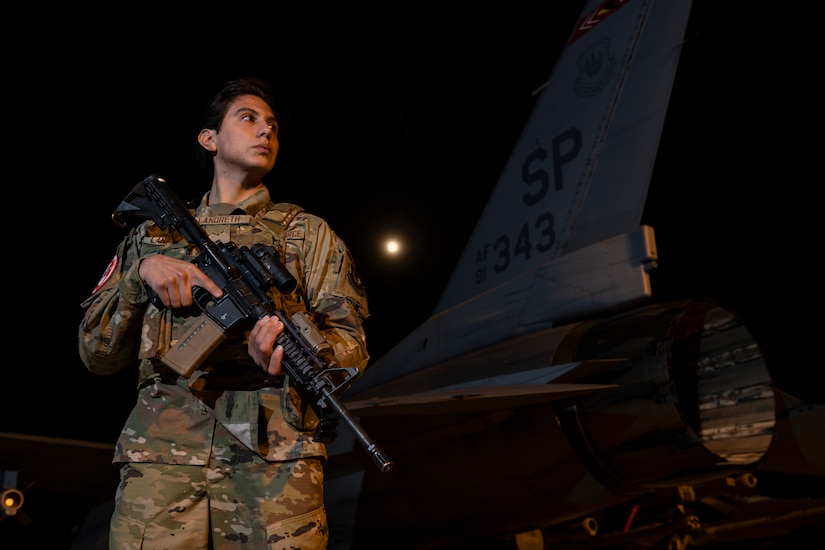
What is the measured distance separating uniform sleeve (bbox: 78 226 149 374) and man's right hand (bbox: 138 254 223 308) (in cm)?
9

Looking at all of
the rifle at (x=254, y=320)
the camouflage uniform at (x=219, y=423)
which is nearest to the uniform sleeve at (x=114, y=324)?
the camouflage uniform at (x=219, y=423)

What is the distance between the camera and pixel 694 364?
4.30 meters

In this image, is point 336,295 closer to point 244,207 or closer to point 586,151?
point 244,207

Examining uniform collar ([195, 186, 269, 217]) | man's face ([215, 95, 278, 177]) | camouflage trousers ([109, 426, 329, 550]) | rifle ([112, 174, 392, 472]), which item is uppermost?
man's face ([215, 95, 278, 177])

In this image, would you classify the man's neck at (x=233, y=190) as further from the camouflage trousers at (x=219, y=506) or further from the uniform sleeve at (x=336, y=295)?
the camouflage trousers at (x=219, y=506)

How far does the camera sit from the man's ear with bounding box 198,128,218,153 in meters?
2.73

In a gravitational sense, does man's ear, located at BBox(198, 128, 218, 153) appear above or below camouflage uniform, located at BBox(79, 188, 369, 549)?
above

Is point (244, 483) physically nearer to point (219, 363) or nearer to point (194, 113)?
point (219, 363)

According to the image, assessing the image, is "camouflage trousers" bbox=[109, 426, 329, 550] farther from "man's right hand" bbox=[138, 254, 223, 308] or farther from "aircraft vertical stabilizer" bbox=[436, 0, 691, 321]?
"aircraft vertical stabilizer" bbox=[436, 0, 691, 321]

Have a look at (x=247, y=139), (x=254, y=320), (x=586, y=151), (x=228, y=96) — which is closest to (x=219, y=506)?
(x=254, y=320)

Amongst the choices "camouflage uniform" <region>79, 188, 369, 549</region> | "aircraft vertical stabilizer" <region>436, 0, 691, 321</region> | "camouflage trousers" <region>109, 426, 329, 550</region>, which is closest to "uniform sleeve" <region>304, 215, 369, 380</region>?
"camouflage uniform" <region>79, 188, 369, 549</region>

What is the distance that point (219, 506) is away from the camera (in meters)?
2.07

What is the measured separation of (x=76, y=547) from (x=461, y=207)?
31.1 ft

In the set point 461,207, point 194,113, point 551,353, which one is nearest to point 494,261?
point 551,353
